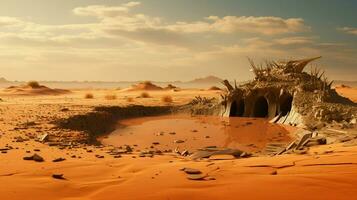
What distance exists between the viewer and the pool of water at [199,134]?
11.3 meters

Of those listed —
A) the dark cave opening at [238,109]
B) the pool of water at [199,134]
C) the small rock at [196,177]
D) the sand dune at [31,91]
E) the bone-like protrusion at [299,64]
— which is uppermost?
the bone-like protrusion at [299,64]

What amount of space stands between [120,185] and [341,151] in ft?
12.0

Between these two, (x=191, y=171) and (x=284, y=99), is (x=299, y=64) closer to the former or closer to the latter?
(x=284, y=99)

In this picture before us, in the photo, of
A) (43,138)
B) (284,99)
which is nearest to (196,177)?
(43,138)

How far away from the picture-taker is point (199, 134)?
1337cm

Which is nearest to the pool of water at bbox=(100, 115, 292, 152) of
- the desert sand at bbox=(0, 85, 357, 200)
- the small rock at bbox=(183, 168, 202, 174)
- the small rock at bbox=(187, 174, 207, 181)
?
the desert sand at bbox=(0, 85, 357, 200)

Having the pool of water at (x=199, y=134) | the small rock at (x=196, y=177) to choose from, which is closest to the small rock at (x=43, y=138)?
the pool of water at (x=199, y=134)

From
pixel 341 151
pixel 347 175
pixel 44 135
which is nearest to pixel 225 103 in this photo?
pixel 44 135

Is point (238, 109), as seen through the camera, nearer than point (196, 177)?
No

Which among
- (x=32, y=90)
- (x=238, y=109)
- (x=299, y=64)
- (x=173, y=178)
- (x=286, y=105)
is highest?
(x=299, y=64)

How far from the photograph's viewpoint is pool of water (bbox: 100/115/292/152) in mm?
11328

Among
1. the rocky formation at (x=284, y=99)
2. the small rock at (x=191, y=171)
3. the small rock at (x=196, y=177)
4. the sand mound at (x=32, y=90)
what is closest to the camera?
the small rock at (x=196, y=177)

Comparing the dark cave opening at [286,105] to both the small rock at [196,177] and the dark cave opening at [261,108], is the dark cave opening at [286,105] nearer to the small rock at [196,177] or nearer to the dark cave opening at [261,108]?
the dark cave opening at [261,108]

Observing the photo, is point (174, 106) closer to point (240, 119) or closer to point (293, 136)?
point (240, 119)
